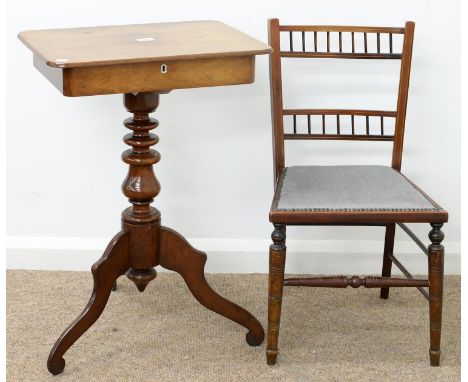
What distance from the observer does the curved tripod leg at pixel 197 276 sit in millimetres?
2650

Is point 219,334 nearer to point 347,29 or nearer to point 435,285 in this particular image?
point 435,285

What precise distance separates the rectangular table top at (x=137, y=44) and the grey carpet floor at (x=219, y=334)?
90 cm

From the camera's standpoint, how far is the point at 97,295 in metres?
2.56

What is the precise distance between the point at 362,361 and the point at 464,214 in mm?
813

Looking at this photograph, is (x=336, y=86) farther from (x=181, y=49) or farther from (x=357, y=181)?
(x=181, y=49)

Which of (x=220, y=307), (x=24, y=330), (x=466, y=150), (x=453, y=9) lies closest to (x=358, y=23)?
(x=453, y=9)

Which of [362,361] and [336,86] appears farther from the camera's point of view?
[336,86]

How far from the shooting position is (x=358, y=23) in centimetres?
300

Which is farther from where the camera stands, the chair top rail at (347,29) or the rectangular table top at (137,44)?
the chair top rail at (347,29)

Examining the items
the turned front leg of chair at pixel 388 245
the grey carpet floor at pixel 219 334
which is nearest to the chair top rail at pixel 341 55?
the turned front leg of chair at pixel 388 245

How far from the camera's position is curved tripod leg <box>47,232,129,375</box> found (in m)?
2.51

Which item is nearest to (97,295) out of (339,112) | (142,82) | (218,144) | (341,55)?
(142,82)

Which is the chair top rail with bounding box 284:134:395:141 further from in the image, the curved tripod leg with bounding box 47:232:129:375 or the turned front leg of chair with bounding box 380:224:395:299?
the curved tripod leg with bounding box 47:232:129:375

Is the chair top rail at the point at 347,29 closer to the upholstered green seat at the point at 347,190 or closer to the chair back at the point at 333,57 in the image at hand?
the chair back at the point at 333,57
